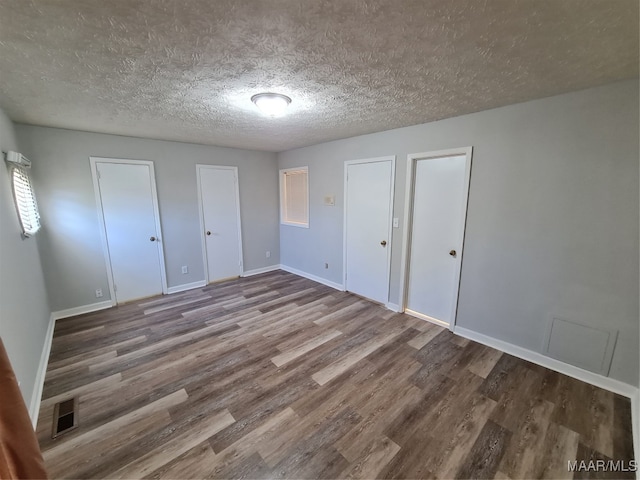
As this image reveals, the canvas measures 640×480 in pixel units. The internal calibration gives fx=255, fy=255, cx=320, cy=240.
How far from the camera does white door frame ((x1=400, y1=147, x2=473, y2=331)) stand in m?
2.72

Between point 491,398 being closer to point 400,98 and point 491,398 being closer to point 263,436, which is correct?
point 263,436

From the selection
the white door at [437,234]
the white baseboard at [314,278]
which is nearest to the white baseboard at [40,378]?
the white baseboard at [314,278]

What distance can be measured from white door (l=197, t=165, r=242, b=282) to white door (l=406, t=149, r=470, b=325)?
10.4 ft

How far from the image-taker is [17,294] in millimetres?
1972

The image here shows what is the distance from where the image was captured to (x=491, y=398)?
2.05 metres

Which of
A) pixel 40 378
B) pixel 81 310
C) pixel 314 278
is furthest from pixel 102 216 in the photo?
pixel 314 278

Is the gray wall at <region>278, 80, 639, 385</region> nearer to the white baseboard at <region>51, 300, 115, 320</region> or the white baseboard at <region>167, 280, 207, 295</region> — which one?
the white baseboard at <region>167, 280, 207, 295</region>

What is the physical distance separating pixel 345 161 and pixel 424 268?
6.42ft

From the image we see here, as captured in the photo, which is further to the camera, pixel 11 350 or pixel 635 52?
pixel 11 350

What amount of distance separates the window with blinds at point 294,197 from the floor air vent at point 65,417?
3661 millimetres

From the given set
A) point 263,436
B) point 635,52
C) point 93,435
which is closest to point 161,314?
point 93,435

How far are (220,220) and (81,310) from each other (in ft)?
7.45

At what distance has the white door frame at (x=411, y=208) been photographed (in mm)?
2719

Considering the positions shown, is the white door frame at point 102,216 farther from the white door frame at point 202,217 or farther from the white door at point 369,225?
the white door at point 369,225
